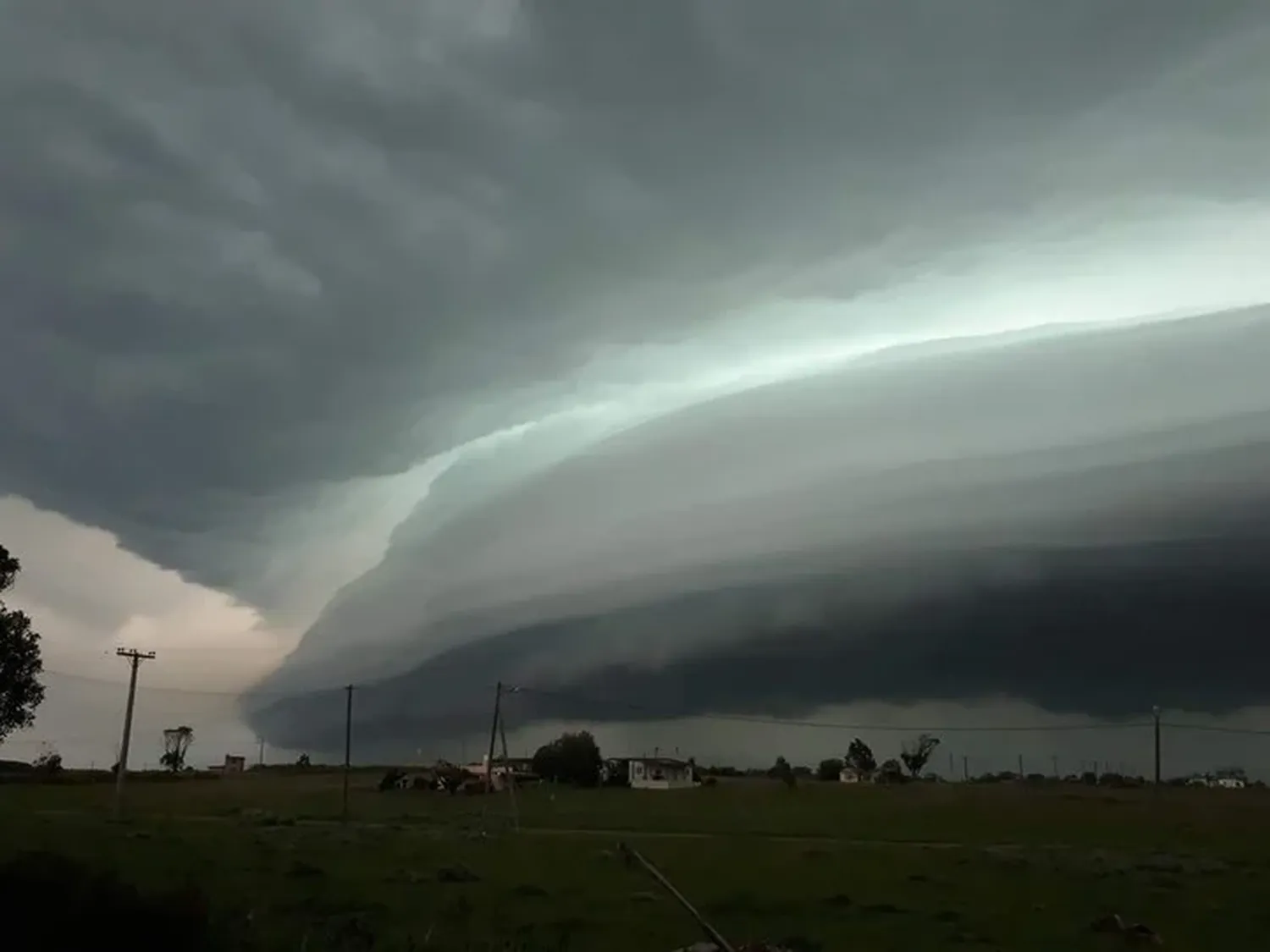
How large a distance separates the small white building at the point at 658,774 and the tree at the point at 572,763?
14.5ft

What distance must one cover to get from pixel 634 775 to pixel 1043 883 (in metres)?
112

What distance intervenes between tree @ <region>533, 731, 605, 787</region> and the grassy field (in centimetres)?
5429

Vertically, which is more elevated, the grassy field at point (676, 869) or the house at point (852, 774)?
the house at point (852, 774)

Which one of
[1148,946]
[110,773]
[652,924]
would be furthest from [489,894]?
[110,773]

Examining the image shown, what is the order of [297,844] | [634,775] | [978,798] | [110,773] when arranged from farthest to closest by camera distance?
[634,775] < [110,773] < [978,798] < [297,844]

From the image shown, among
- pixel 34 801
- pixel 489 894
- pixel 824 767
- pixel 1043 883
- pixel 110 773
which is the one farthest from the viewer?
pixel 824 767

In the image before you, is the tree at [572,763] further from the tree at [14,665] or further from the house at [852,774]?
the tree at [14,665]

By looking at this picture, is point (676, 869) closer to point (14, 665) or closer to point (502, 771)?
point (14, 665)

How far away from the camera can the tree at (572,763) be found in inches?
6004

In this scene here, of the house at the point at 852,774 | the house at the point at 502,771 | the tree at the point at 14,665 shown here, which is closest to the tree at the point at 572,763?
the house at the point at 502,771

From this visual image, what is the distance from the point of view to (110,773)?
412ft

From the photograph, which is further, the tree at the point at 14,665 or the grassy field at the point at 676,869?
the tree at the point at 14,665

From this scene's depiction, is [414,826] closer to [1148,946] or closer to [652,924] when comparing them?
[652,924]

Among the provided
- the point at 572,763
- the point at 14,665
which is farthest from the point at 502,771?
the point at 14,665
